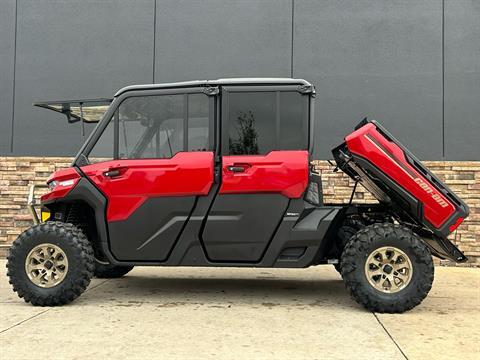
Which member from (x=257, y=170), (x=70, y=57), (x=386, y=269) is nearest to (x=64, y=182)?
(x=257, y=170)

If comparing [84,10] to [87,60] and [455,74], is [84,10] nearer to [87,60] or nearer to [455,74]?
[87,60]

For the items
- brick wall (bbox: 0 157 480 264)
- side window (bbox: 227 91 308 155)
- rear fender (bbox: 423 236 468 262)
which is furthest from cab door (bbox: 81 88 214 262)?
brick wall (bbox: 0 157 480 264)

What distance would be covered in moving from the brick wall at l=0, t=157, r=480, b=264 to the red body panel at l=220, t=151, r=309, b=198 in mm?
3259

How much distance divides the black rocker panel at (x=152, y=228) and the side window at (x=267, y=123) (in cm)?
81

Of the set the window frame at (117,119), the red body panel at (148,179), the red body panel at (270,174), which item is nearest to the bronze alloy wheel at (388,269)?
the red body panel at (270,174)

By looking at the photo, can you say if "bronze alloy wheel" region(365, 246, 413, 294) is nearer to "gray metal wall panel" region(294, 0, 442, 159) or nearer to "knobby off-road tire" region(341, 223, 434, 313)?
"knobby off-road tire" region(341, 223, 434, 313)

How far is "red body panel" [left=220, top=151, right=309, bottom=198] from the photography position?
466 centimetres

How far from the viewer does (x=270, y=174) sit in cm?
466

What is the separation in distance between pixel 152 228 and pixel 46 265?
46.0 inches

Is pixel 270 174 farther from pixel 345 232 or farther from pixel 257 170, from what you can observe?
pixel 345 232

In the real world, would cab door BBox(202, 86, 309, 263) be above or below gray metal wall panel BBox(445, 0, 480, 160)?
below

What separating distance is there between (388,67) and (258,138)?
4493 mm

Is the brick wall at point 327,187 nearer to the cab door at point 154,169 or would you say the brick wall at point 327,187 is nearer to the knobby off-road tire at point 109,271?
the knobby off-road tire at point 109,271

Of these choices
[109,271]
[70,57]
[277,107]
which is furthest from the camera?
[70,57]
